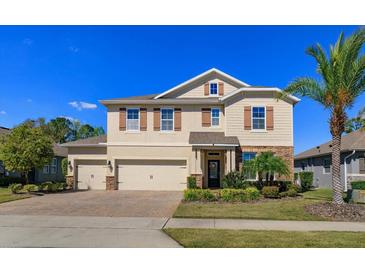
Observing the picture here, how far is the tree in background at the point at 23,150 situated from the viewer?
58.7 feet

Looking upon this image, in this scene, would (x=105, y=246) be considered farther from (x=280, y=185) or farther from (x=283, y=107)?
(x=283, y=107)

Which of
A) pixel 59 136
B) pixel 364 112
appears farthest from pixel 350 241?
pixel 59 136

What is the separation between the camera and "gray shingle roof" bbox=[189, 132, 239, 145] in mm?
18531

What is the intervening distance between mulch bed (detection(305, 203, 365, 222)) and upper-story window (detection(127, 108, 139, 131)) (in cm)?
1273

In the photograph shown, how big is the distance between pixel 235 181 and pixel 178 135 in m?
5.56

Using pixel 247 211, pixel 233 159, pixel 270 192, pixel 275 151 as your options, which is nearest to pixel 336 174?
pixel 270 192

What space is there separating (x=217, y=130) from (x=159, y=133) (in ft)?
13.5

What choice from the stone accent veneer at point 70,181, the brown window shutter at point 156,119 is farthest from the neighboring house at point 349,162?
the stone accent veneer at point 70,181

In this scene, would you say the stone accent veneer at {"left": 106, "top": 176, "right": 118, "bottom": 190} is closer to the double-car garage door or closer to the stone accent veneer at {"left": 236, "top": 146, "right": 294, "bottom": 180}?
the double-car garage door

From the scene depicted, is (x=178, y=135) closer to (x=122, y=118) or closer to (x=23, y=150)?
(x=122, y=118)

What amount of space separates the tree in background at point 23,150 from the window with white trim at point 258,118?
13894 millimetres

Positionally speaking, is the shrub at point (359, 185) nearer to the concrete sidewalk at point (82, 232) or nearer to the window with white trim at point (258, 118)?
the window with white trim at point (258, 118)

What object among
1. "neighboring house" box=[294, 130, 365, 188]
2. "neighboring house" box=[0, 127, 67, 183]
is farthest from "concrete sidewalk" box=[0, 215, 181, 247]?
"neighboring house" box=[0, 127, 67, 183]

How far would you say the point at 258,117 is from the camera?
19.7 metres
